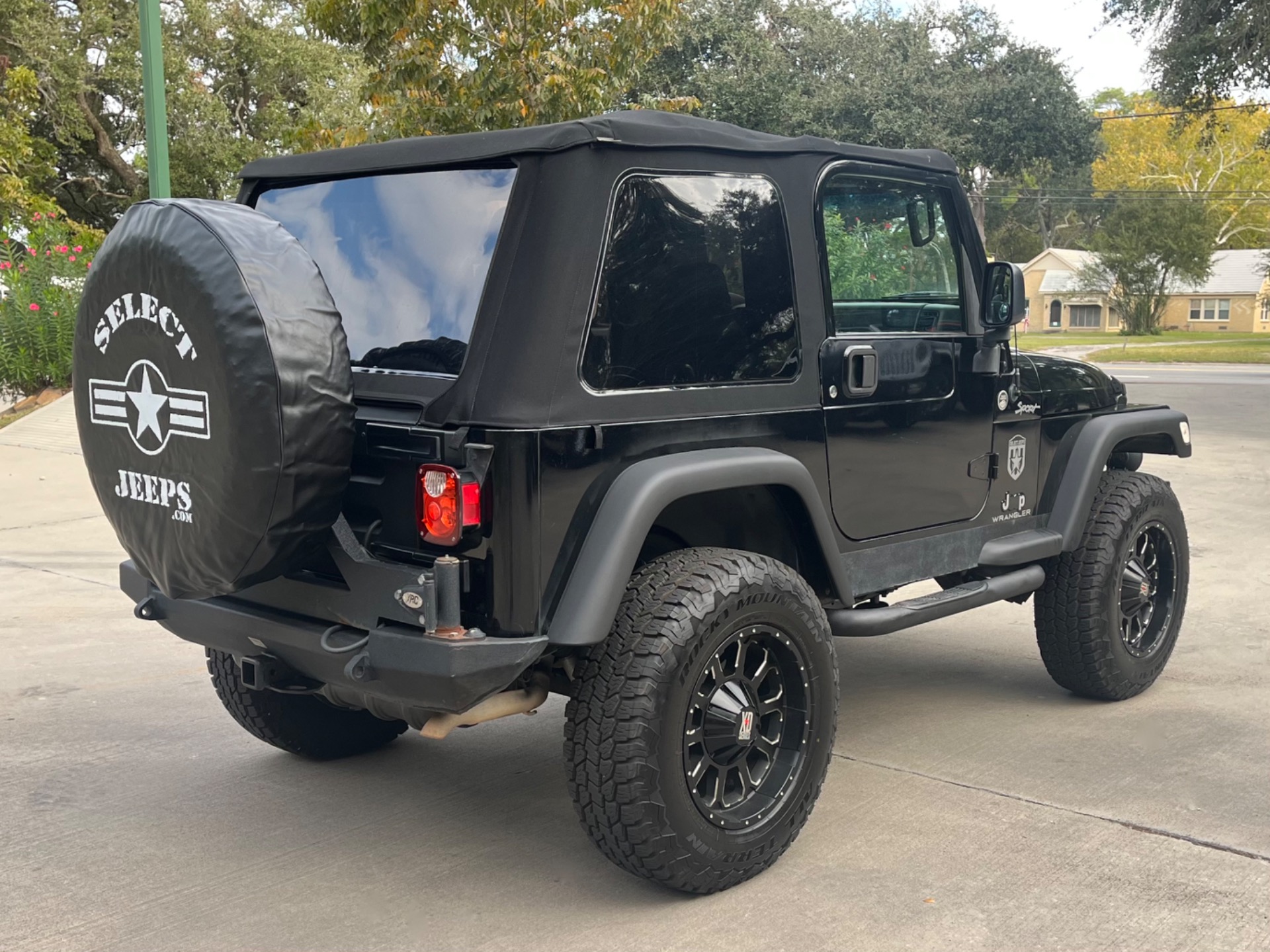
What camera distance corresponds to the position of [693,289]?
3.66 m

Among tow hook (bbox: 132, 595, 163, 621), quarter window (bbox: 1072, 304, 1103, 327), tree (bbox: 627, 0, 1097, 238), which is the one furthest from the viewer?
quarter window (bbox: 1072, 304, 1103, 327)

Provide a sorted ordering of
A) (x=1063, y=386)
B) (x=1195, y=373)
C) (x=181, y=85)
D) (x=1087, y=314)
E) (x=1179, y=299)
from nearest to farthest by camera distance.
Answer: (x=1063, y=386) < (x=181, y=85) < (x=1195, y=373) < (x=1179, y=299) < (x=1087, y=314)

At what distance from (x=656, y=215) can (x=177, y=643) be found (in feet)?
12.4

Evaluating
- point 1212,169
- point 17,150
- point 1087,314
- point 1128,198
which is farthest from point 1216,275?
point 17,150

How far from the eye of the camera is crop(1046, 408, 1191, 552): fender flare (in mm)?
4895

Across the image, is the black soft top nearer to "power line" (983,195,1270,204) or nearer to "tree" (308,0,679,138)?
"tree" (308,0,679,138)

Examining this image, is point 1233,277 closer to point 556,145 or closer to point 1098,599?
point 1098,599

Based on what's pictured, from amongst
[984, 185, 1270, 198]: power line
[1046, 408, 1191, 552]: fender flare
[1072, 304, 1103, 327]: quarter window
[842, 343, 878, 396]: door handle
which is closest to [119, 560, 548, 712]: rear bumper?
[842, 343, 878, 396]: door handle

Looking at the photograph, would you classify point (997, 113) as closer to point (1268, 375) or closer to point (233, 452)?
point (1268, 375)

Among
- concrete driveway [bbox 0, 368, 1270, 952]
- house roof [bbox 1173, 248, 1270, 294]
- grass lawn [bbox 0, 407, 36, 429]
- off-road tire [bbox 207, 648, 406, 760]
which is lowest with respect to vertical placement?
concrete driveway [bbox 0, 368, 1270, 952]

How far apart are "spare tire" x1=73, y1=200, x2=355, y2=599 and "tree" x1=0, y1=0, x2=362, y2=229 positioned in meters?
17.0

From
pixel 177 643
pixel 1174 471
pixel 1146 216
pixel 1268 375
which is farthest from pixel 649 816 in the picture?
pixel 1146 216

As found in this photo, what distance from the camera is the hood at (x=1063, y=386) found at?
4898mm

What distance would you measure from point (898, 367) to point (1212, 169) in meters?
79.8
